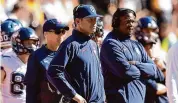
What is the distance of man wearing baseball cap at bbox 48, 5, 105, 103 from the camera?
7.46 meters

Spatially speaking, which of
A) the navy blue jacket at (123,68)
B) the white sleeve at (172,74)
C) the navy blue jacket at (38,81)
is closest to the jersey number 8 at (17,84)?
the navy blue jacket at (38,81)

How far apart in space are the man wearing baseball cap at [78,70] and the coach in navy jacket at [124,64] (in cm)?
68

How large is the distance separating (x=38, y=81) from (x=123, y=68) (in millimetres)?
982

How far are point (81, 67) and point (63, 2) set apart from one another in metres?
7.52

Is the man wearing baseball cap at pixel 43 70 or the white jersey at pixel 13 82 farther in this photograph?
the white jersey at pixel 13 82

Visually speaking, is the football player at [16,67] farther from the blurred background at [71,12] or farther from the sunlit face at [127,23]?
the blurred background at [71,12]

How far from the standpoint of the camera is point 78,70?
297 inches

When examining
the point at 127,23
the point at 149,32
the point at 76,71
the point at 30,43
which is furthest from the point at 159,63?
the point at 76,71

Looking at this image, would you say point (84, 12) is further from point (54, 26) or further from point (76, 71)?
point (54, 26)

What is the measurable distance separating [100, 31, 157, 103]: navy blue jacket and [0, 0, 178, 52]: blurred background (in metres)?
5.09

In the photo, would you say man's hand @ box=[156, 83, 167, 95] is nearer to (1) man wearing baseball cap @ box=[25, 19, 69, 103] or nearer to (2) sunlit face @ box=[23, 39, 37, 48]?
(1) man wearing baseball cap @ box=[25, 19, 69, 103]

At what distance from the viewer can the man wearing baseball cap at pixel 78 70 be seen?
7.46 meters

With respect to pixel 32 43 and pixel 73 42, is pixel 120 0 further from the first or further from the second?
pixel 73 42

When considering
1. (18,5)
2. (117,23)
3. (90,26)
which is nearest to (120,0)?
(18,5)
